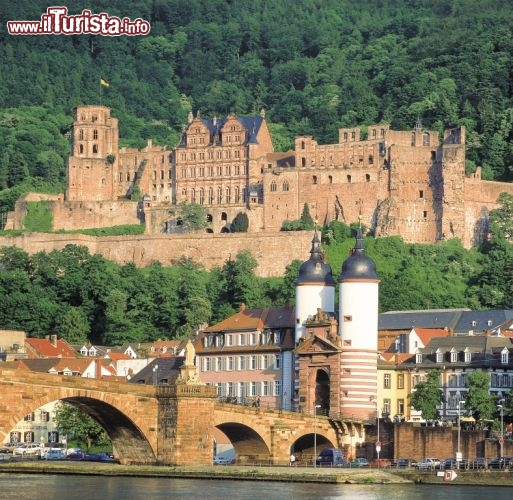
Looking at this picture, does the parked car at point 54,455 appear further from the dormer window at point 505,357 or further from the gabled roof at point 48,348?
the dormer window at point 505,357

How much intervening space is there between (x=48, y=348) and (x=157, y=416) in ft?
142

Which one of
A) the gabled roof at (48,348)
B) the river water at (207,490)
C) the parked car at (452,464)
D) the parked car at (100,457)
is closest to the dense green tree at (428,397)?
the parked car at (452,464)

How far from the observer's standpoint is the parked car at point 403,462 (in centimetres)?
10325

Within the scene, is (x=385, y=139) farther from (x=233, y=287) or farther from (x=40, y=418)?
(x=40, y=418)

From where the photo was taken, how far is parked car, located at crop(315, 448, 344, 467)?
342 ft

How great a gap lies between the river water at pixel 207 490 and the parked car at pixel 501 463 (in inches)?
170

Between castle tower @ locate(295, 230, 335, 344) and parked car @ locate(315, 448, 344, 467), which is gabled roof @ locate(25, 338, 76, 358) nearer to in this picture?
castle tower @ locate(295, 230, 335, 344)

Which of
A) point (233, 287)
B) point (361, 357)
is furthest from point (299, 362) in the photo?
point (233, 287)

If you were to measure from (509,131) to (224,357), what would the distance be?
75.2 metres

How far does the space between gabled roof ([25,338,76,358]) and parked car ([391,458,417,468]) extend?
38176 mm

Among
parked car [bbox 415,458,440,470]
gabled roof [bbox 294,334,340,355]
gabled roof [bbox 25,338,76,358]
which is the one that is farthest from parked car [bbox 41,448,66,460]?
gabled roof [bbox 25,338,76,358]

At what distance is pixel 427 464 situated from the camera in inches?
3971

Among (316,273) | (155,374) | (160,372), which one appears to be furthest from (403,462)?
(160,372)

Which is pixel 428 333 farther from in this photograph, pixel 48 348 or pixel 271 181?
pixel 271 181
